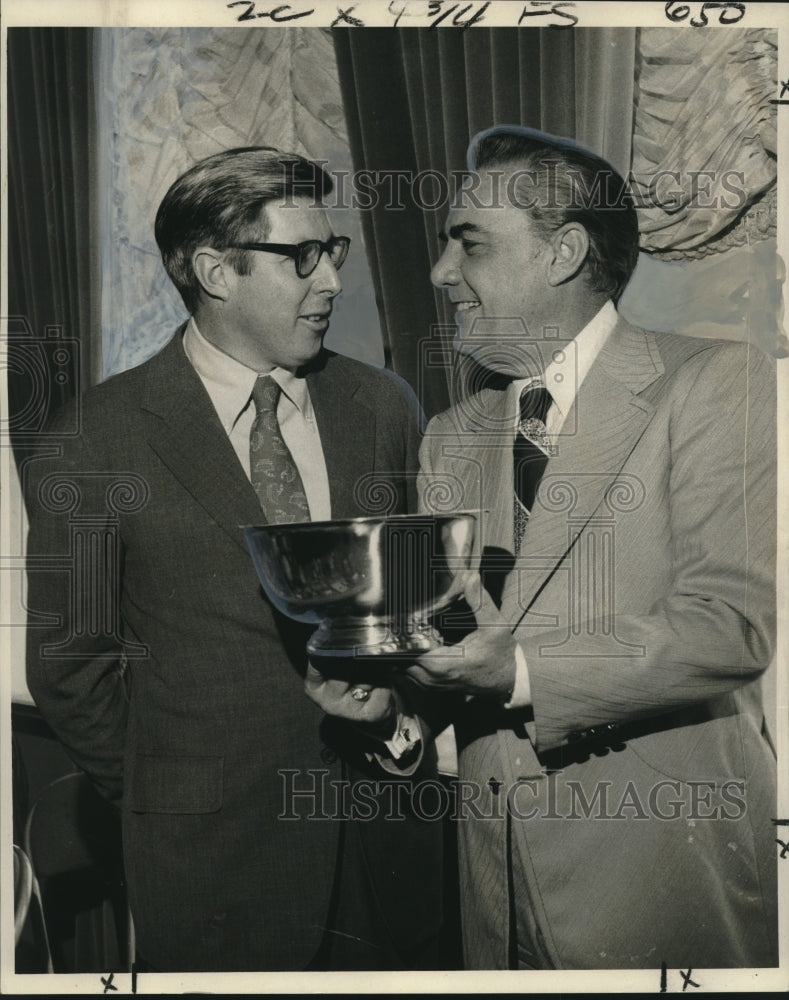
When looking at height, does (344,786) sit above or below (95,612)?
below

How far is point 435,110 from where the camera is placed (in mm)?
2896

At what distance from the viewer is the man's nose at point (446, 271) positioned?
2.84 metres

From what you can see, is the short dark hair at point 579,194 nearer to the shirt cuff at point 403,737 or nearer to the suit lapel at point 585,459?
the suit lapel at point 585,459

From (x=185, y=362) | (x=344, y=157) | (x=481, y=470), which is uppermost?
(x=344, y=157)

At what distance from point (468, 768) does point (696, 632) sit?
60 centimetres

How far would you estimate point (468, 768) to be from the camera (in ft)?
9.32

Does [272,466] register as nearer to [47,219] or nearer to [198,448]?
[198,448]

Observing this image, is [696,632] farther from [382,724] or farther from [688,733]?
[382,724]

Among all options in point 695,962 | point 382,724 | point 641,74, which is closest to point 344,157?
point 641,74

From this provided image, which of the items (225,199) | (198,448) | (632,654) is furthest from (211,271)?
(632,654)

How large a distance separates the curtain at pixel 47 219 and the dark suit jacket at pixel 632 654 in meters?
0.89

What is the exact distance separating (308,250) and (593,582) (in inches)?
38.5

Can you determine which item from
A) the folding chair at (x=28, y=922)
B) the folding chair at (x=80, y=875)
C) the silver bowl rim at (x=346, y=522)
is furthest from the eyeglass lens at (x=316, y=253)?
the folding chair at (x=28, y=922)

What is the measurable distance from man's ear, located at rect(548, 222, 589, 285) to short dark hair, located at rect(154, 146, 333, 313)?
53 centimetres
